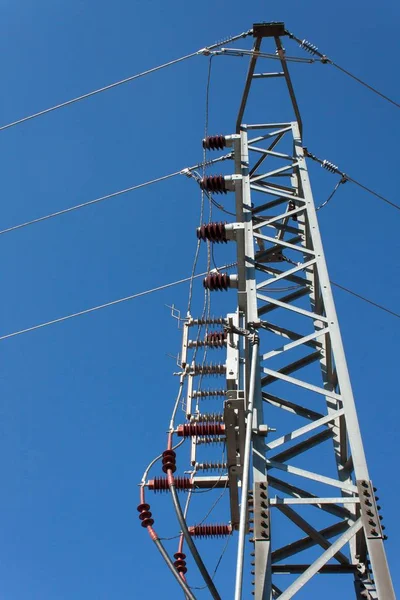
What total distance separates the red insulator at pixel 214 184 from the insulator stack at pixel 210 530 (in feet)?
14.4

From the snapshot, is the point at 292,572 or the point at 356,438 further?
the point at 292,572

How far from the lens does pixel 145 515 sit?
16.7 ft

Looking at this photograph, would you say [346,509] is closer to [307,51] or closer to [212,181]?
[212,181]

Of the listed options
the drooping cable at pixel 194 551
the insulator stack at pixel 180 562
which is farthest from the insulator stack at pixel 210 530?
the drooping cable at pixel 194 551

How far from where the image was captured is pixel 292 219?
8195 millimetres

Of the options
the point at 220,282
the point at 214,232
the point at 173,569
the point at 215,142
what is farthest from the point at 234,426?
the point at 215,142

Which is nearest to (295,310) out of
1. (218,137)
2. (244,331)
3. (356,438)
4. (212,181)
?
(244,331)

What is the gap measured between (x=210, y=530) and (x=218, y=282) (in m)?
3.70

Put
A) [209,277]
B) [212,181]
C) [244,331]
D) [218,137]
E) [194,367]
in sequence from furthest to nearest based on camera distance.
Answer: [194,367], [218,137], [212,181], [209,277], [244,331]

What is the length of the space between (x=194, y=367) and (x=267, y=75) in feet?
14.8

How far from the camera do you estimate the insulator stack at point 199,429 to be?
26.0ft

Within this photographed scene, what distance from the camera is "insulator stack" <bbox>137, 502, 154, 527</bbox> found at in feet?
16.6

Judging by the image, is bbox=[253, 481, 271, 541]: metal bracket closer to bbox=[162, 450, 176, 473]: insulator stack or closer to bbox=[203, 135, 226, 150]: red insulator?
bbox=[162, 450, 176, 473]: insulator stack

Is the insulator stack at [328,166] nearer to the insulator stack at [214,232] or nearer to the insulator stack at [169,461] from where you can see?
the insulator stack at [214,232]
